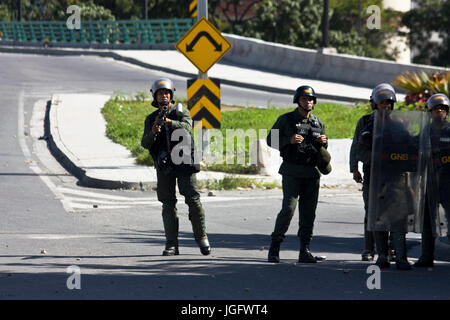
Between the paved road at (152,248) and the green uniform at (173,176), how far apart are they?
41 centimetres

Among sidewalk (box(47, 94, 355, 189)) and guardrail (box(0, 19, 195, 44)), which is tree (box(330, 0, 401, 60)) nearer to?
guardrail (box(0, 19, 195, 44))

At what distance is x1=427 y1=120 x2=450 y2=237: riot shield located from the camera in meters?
9.30

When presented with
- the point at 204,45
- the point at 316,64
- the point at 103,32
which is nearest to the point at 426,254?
the point at 204,45

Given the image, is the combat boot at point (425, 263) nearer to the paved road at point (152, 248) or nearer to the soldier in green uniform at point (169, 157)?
the paved road at point (152, 248)

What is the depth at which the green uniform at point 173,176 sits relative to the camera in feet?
32.9

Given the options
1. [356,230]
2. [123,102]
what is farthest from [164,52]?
[356,230]

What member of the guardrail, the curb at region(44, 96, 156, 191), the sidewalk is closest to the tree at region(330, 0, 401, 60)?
the guardrail

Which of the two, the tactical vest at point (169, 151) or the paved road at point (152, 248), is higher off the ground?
the tactical vest at point (169, 151)

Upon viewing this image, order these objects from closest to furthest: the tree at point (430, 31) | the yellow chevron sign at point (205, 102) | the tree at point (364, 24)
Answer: the yellow chevron sign at point (205, 102)
the tree at point (430, 31)
the tree at point (364, 24)

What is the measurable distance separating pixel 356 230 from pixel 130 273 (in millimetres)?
4985

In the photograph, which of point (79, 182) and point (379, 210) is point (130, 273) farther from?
point (79, 182)

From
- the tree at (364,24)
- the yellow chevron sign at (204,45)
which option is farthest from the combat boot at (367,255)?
the tree at (364,24)

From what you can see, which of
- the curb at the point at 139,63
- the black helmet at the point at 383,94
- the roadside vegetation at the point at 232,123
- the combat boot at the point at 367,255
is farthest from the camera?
the curb at the point at 139,63
